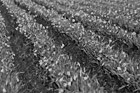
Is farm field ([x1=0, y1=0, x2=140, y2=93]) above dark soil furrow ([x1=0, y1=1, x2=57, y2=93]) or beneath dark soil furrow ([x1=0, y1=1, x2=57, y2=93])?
above

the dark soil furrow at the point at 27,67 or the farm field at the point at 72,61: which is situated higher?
the farm field at the point at 72,61

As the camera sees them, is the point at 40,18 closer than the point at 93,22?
No

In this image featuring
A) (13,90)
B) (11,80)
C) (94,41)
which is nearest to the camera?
(13,90)

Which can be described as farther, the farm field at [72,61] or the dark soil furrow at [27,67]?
the dark soil furrow at [27,67]

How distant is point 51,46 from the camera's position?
509 centimetres

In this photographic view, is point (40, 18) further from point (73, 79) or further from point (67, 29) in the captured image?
point (73, 79)

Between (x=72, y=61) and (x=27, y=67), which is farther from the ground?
(x=72, y=61)

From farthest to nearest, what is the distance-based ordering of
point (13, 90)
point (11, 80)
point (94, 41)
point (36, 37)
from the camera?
point (36, 37) → point (94, 41) → point (11, 80) → point (13, 90)

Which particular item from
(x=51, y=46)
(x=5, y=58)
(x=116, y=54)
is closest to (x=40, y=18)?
(x=51, y=46)

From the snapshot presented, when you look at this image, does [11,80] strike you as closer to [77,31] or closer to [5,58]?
[5,58]

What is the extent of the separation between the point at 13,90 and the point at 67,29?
3.27 m

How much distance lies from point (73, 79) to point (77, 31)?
263 cm

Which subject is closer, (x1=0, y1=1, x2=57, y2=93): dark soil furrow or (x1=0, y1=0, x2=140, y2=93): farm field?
(x1=0, y1=0, x2=140, y2=93): farm field

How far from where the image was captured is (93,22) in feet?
23.6
